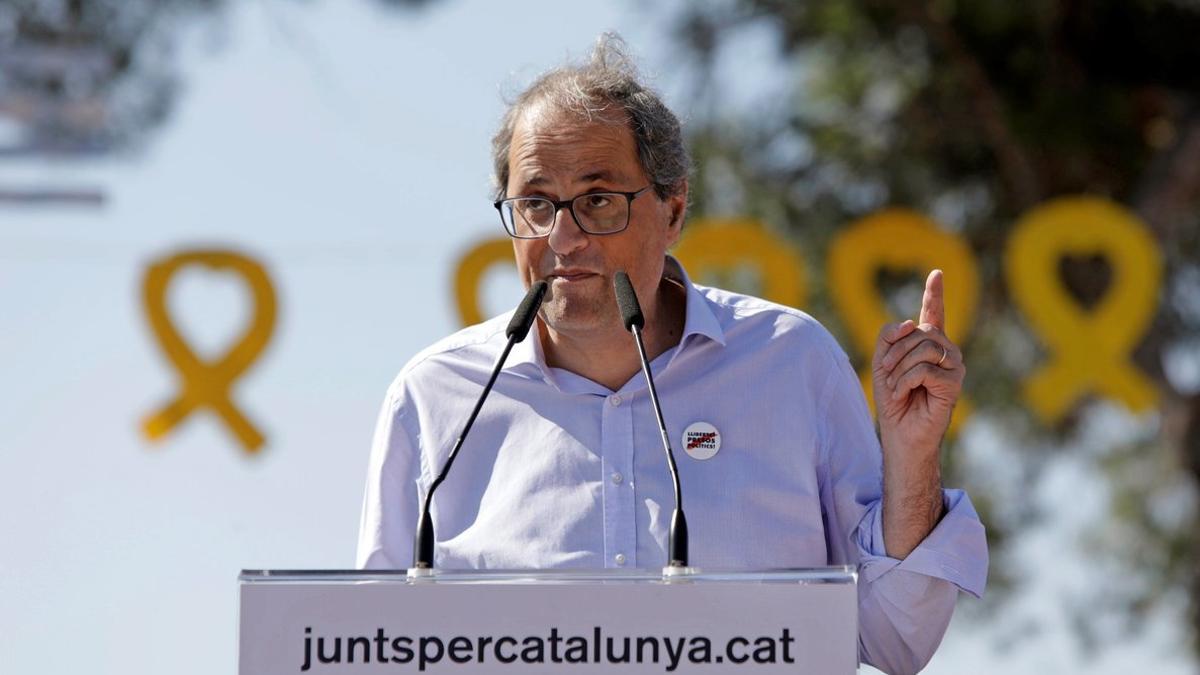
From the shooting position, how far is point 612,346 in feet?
10.8

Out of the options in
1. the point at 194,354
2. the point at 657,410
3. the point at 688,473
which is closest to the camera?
the point at 657,410

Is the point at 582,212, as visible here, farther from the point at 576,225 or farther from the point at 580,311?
the point at 580,311

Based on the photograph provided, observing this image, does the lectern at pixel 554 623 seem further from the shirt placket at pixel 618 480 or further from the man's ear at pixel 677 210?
the man's ear at pixel 677 210

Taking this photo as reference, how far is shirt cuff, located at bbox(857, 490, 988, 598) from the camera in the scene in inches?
116

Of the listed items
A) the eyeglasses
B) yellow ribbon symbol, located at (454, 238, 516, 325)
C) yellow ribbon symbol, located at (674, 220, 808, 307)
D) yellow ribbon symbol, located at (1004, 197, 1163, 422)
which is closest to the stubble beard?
the eyeglasses

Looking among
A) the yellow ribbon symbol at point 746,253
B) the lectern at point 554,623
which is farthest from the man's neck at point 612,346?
the yellow ribbon symbol at point 746,253

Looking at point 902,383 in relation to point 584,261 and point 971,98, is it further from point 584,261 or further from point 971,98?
point 971,98

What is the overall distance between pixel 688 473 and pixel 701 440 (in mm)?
61

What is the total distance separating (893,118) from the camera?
Answer: 1241cm

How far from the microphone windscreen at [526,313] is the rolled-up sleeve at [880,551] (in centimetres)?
50

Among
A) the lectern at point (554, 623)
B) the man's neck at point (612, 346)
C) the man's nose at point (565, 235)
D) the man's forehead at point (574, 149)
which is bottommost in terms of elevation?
the lectern at point (554, 623)

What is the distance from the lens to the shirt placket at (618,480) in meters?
3.12

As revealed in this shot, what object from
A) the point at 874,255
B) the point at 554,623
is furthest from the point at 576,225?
the point at 874,255

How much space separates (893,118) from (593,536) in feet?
31.4
